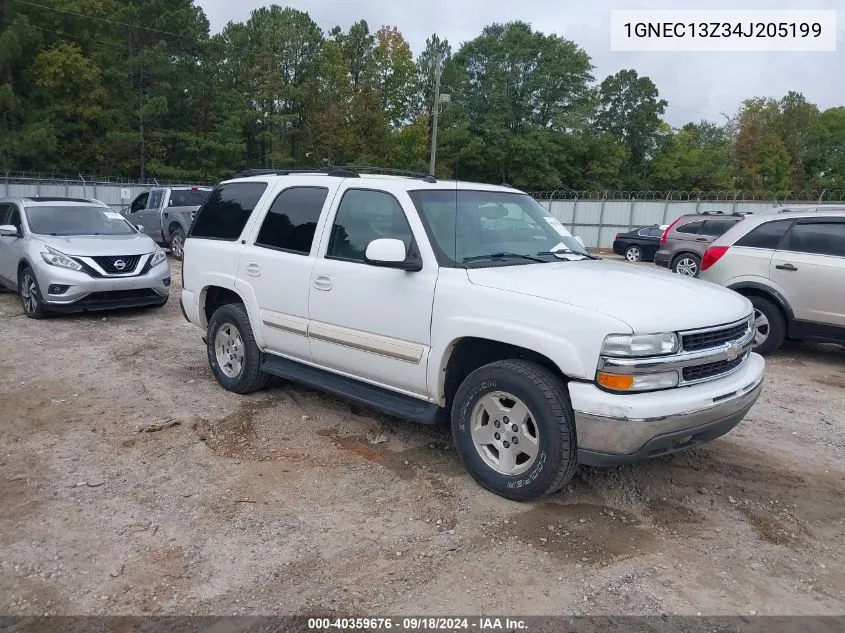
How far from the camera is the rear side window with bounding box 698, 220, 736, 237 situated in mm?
15539

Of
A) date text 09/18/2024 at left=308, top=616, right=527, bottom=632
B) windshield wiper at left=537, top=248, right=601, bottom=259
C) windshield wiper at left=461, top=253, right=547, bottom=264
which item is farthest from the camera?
windshield wiper at left=537, top=248, right=601, bottom=259

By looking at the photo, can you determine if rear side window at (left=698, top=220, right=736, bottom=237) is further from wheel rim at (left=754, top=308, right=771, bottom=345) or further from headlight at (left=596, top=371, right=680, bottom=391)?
headlight at (left=596, top=371, right=680, bottom=391)

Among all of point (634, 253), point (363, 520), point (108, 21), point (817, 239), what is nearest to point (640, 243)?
point (634, 253)

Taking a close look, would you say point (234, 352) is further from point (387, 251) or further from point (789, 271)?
point (789, 271)

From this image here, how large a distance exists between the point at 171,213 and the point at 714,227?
13.3m

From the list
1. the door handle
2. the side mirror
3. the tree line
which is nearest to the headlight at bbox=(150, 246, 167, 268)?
the door handle

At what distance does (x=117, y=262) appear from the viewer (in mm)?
8906

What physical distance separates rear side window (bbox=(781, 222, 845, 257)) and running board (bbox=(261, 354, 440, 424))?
566cm

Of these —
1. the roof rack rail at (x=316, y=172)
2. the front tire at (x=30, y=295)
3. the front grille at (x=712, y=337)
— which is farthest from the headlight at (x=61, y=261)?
the front grille at (x=712, y=337)

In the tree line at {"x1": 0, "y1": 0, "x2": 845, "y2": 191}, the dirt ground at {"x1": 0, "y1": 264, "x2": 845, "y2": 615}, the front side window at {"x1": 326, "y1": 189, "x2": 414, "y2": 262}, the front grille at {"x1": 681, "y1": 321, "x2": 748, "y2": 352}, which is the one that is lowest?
the dirt ground at {"x1": 0, "y1": 264, "x2": 845, "y2": 615}

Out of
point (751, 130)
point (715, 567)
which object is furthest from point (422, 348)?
point (751, 130)

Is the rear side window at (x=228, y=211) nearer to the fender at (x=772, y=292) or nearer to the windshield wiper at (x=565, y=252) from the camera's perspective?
the windshield wiper at (x=565, y=252)

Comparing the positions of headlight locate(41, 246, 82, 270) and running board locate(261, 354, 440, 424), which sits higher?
headlight locate(41, 246, 82, 270)

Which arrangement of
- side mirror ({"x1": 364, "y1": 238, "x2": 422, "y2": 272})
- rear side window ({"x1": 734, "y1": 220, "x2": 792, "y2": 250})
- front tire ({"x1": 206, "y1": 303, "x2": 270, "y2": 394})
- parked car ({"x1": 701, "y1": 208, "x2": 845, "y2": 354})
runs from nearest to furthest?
side mirror ({"x1": 364, "y1": 238, "x2": 422, "y2": 272}), front tire ({"x1": 206, "y1": 303, "x2": 270, "y2": 394}), parked car ({"x1": 701, "y1": 208, "x2": 845, "y2": 354}), rear side window ({"x1": 734, "y1": 220, "x2": 792, "y2": 250})
